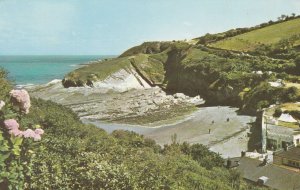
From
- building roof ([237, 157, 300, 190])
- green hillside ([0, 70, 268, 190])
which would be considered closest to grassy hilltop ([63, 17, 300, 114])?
building roof ([237, 157, 300, 190])

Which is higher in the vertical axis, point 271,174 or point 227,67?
point 227,67

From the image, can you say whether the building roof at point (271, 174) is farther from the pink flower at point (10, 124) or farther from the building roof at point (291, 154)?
the pink flower at point (10, 124)

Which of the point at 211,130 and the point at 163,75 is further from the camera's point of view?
the point at 163,75

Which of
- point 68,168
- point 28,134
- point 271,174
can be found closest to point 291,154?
point 271,174

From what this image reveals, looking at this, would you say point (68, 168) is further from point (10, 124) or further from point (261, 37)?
point (261, 37)

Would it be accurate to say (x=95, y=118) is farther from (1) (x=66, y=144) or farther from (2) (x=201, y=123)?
(1) (x=66, y=144)

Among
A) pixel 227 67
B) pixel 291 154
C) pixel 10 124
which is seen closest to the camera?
pixel 10 124

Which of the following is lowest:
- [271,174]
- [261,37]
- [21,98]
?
[271,174]

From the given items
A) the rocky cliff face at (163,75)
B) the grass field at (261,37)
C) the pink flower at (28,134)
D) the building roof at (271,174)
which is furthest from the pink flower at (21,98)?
the grass field at (261,37)

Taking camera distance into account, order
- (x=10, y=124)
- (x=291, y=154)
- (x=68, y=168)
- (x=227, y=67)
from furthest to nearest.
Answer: (x=227, y=67) → (x=291, y=154) → (x=68, y=168) → (x=10, y=124)
